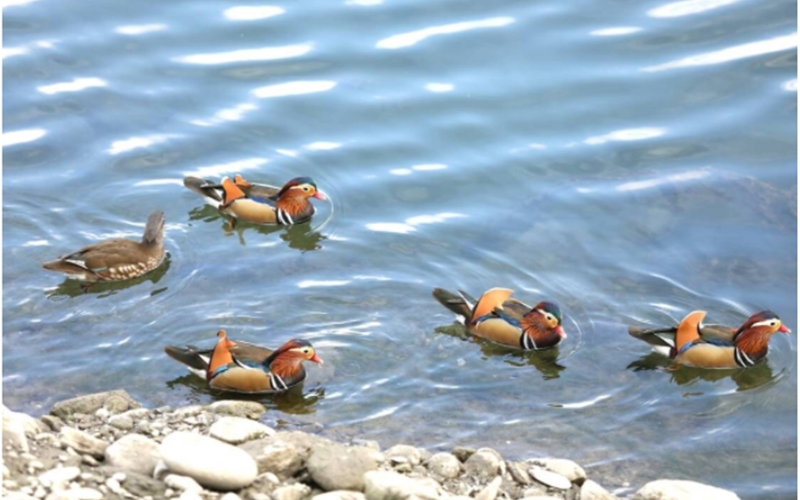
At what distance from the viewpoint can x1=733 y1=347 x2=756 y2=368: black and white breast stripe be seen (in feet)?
36.9

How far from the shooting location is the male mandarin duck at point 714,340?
36.8ft

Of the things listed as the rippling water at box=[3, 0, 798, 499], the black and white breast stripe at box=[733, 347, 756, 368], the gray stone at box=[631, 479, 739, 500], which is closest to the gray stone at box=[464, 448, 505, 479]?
the rippling water at box=[3, 0, 798, 499]

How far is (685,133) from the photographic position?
48.5 feet

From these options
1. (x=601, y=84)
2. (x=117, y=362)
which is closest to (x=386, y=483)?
(x=117, y=362)

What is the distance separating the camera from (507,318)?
11.6 metres

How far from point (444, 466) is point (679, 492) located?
1523 mm

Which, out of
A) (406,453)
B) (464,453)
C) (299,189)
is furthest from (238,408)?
(299,189)

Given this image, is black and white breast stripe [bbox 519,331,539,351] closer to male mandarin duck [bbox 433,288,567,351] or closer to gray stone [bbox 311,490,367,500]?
male mandarin duck [bbox 433,288,567,351]

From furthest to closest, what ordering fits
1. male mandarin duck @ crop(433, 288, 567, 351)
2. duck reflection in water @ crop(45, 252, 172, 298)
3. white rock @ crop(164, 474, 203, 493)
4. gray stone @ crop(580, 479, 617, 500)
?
duck reflection in water @ crop(45, 252, 172, 298), male mandarin duck @ crop(433, 288, 567, 351), gray stone @ crop(580, 479, 617, 500), white rock @ crop(164, 474, 203, 493)

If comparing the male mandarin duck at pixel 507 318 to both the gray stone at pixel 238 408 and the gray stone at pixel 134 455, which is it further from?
the gray stone at pixel 134 455

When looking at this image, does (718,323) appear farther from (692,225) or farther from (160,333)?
(160,333)

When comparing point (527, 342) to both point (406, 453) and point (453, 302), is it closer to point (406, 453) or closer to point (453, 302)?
point (453, 302)

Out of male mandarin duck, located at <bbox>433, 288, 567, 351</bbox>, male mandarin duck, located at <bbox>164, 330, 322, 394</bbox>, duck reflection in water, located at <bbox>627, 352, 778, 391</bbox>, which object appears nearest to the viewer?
male mandarin duck, located at <bbox>164, 330, 322, 394</bbox>

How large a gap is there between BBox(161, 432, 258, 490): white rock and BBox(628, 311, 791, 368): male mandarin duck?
15.0 feet
